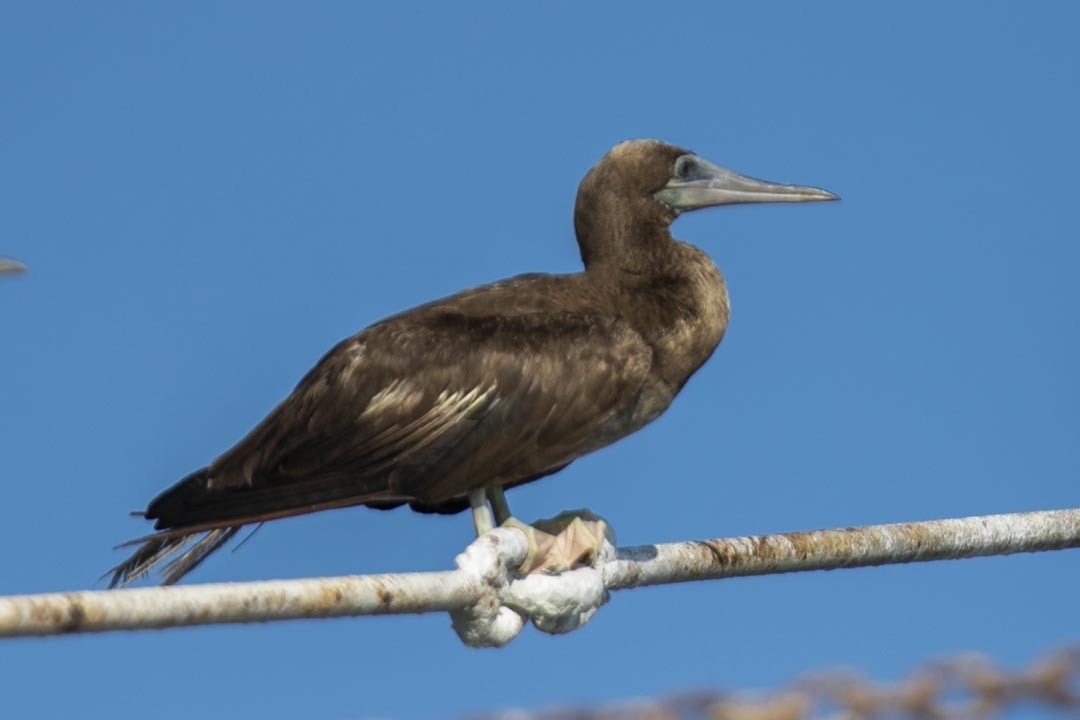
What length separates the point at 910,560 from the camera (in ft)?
18.2

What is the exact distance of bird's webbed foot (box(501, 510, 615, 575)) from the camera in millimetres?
5348

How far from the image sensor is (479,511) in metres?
6.24

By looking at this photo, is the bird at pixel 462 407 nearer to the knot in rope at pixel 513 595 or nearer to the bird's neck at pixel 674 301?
the bird's neck at pixel 674 301

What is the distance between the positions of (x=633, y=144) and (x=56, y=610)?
188 inches

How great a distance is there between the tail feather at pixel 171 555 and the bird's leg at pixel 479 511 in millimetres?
815

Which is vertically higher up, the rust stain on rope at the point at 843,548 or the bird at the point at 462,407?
the bird at the point at 462,407

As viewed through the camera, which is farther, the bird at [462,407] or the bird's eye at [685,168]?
the bird's eye at [685,168]

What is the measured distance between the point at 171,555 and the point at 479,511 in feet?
3.48

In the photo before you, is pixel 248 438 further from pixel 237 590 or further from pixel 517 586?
pixel 237 590

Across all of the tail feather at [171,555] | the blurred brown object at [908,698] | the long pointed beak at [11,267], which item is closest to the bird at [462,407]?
the tail feather at [171,555]

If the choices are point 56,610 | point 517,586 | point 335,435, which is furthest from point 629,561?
point 56,610

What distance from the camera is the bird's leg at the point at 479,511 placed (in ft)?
20.3

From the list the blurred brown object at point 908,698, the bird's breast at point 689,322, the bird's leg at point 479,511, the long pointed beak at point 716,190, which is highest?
the long pointed beak at point 716,190

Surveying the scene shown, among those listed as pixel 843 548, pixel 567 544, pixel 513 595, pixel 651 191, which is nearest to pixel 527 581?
pixel 513 595
